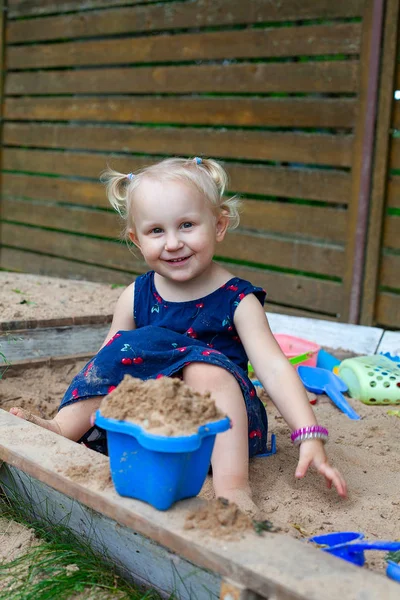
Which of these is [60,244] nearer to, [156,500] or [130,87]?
[130,87]

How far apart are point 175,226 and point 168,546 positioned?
1051 millimetres

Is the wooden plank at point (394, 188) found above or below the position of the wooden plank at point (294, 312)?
above

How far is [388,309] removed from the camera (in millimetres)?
4340

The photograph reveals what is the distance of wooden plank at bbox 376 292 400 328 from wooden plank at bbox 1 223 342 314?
257 millimetres

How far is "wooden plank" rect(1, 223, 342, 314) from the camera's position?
182 inches

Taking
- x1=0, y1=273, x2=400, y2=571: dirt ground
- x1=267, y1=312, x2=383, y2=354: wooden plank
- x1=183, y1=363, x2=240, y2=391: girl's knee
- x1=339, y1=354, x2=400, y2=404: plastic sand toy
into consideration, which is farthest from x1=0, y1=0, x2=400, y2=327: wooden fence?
x1=183, y1=363, x2=240, y2=391: girl's knee

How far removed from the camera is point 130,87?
576 cm

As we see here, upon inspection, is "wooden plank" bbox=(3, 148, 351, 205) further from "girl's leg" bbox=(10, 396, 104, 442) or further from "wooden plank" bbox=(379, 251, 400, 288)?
"girl's leg" bbox=(10, 396, 104, 442)

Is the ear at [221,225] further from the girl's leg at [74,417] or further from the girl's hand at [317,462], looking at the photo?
the girl's hand at [317,462]

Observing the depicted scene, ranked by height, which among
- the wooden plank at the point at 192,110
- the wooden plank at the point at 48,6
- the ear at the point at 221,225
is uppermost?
the wooden plank at the point at 48,6

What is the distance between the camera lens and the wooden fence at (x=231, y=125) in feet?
14.4

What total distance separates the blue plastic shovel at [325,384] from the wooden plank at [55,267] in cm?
268

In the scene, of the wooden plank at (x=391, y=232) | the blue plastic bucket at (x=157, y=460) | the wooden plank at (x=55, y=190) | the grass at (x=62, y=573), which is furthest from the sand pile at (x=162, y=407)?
Answer: the wooden plank at (x=55, y=190)

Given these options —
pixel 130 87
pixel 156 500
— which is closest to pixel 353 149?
pixel 130 87
